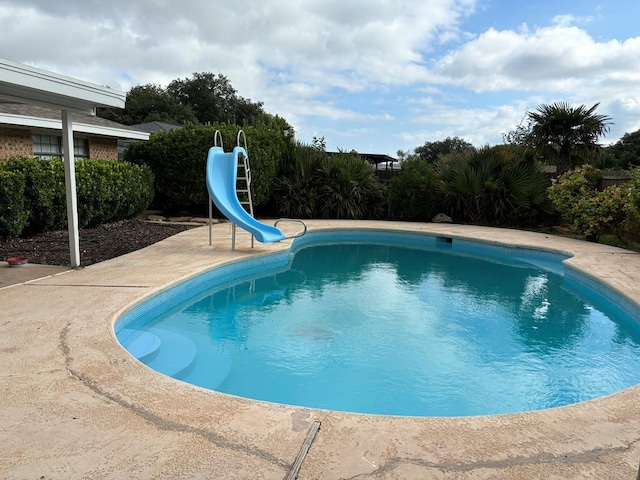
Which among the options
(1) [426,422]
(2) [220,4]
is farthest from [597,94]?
(1) [426,422]

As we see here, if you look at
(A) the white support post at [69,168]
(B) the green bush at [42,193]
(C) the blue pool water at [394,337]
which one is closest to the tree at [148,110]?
(B) the green bush at [42,193]

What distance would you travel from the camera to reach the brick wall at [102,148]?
1359 cm

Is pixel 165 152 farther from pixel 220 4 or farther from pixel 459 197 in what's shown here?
pixel 459 197

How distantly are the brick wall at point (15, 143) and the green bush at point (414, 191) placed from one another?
33.6 feet

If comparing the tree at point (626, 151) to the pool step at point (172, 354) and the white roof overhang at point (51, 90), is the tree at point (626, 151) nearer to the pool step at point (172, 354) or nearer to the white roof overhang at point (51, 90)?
the white roof overhang at point (51, 90)

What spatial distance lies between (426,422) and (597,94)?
43.5 ft

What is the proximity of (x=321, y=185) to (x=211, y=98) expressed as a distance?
28510 millimetres

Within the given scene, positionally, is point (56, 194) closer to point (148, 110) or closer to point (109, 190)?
point (109, 190)

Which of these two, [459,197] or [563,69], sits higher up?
[563,69]

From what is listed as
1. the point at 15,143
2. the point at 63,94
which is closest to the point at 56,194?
the point at 15,143

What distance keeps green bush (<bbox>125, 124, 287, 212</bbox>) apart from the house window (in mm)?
1219

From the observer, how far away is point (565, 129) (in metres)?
12.3

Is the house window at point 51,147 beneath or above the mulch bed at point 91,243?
above

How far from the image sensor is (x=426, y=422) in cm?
258
